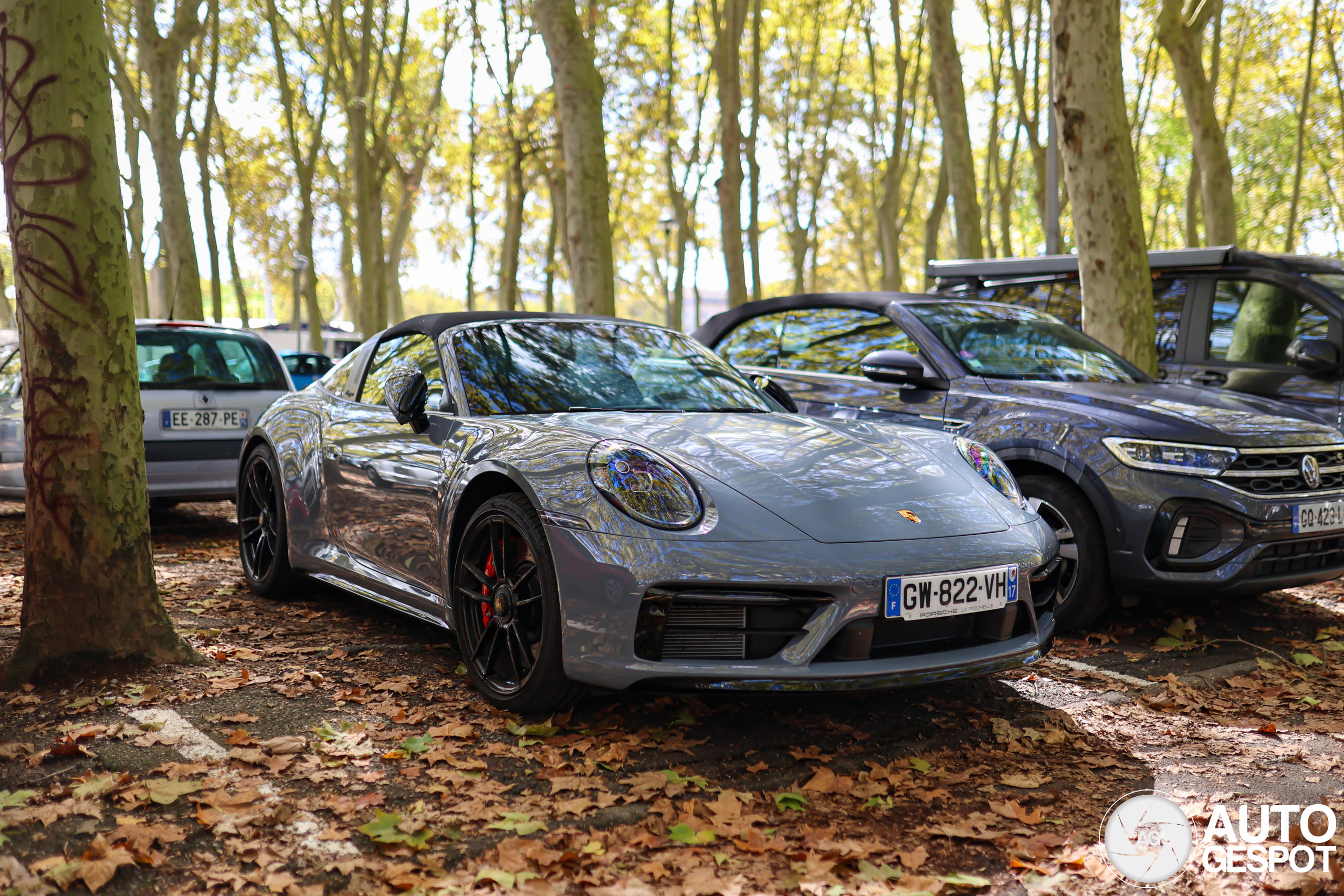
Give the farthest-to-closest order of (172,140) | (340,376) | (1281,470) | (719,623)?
(172,140)
(340,376)
(1281,470)
(719,623)

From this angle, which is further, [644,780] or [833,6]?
[833,6]

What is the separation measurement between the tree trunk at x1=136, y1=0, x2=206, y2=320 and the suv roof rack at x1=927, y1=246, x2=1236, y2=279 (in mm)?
12592

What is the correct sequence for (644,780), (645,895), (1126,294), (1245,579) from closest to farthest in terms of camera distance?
(645,895)
(644,780)
(1245,579)
(1126,294)

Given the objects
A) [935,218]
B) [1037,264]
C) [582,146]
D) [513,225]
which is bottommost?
[1037,264]

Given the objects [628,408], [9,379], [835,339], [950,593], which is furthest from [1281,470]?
[9,379]

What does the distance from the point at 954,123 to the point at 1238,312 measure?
11107mm

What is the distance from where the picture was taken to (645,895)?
2.76 meters

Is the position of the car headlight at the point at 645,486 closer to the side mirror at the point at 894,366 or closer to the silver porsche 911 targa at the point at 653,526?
the silver porsche 911 targa at the point at 653,526

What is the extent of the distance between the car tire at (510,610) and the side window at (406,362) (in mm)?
802

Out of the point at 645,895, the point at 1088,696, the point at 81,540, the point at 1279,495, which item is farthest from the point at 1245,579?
the point at 81,540

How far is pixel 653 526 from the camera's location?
11.5 feet

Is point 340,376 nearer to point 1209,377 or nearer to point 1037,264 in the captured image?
point 1037,264

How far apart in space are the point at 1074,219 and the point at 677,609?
6823 mm

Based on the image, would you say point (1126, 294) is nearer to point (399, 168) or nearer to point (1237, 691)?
point (1237, 691)
